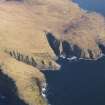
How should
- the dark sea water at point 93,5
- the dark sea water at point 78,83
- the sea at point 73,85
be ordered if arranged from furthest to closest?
1. the dark sea water at point 93,5
2. the dark sea water at point 78,83
3. the sea at point 73,85

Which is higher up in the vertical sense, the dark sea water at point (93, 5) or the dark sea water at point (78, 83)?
the dark sea water at point (78, 83)

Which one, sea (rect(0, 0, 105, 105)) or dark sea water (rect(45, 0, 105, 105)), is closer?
sea (rect(0, 0, 105, 105))

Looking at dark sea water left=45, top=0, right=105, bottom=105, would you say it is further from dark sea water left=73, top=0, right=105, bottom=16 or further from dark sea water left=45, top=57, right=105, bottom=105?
dark sea water left=73, top=0, right=105, bottom=16

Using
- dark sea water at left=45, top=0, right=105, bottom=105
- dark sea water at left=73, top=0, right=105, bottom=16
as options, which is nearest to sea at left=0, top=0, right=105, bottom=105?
dark sea water at left=45, top=0, right=105, bottom=105

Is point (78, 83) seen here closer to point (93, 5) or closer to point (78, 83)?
point (78, 83)

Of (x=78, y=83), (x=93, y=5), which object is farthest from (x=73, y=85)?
(x=93, y=5)

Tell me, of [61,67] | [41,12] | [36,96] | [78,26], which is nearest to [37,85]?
[36,96]

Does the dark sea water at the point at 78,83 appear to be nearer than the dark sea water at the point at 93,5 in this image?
Yes

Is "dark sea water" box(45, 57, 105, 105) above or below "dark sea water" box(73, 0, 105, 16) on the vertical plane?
above

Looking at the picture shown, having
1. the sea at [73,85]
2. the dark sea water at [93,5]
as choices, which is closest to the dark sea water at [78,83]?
the sea at [73,85]

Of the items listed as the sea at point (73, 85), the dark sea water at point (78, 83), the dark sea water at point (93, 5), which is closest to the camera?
the sea at point (73, 85)

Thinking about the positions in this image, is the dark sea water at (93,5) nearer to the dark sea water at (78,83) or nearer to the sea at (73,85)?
the sea at (73,85)
